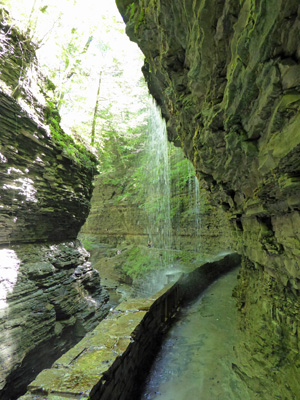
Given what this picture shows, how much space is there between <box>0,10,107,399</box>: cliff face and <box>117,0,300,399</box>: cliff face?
669 centimetres

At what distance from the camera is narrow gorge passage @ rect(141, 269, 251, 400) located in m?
3.47

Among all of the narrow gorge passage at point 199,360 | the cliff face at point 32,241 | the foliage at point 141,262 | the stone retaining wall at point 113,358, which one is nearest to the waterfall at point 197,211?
the foliage at point 141,262

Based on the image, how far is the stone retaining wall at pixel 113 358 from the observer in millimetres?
2277

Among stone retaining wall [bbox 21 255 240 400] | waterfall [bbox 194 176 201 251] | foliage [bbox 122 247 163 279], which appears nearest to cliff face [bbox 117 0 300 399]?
stone retaining wall [bbox 21 255 240 400]

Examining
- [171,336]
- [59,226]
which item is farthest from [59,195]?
[171,336]

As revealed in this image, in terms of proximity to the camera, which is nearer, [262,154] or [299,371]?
[262,154]

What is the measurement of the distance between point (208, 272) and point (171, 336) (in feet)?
15.8

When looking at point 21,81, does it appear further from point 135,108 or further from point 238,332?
point 238,332

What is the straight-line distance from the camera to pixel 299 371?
8.72ft

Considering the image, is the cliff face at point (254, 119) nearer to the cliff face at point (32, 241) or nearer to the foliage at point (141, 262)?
the cliff face at point (32, 241)

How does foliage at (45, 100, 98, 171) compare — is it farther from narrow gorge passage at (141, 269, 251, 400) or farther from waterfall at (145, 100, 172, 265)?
narrow gorge passage at (141, 269, 251, 400)

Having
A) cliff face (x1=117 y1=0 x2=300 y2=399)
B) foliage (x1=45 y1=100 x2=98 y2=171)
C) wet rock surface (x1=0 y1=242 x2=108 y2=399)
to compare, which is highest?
foliage (x1=45 y1=100 x2=98 y2=171)

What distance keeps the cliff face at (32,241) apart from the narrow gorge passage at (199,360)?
5145mm

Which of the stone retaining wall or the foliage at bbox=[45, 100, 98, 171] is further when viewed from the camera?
the foliage at bbox=[45, 100, 98, 171]
